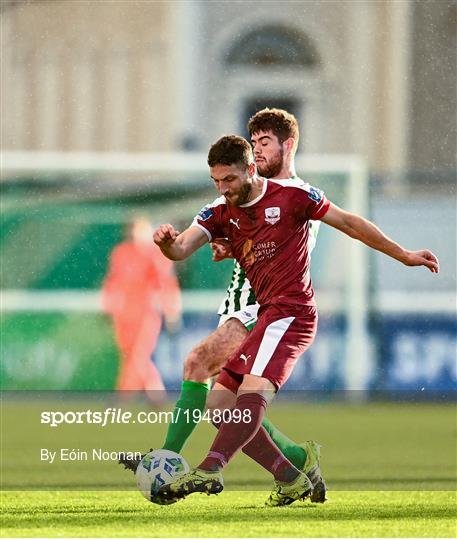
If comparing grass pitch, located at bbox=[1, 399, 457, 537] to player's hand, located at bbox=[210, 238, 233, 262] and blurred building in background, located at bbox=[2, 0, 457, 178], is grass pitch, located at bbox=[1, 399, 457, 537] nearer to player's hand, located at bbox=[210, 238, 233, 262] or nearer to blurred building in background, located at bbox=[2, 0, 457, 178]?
player's hand, located at bbox=[210, 238, 233, 262]

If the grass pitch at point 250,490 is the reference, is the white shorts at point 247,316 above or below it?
above

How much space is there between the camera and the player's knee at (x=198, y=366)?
613 cm

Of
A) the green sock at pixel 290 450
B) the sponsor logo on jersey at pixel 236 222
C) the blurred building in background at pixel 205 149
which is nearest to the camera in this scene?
the sponsor logo on jersey at pixel 236 222

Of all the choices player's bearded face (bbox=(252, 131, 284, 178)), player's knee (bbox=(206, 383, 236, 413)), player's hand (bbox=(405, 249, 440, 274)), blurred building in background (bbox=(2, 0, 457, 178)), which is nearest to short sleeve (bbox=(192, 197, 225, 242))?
player's bearded face (bbox=(252, 131, 284, 178))

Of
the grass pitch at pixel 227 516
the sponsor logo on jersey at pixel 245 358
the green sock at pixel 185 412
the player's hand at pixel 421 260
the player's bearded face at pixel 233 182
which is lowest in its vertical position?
the grass pitch at pixel 227 516

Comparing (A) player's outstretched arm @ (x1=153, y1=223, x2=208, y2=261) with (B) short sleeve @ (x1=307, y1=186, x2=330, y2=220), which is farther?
(B) short sleeve @ (x1=307, y1=186, x2=330, y2=220)

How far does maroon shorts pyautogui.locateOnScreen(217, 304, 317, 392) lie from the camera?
5.75 meters

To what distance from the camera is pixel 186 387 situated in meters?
6.16

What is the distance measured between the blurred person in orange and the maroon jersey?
684cm

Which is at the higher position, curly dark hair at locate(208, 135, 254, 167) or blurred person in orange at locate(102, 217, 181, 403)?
curly dark hair at locate(208, 135, 254, 167)

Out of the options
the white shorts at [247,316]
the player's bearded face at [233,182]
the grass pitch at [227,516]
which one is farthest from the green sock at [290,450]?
the player's bearded face at [233,182]

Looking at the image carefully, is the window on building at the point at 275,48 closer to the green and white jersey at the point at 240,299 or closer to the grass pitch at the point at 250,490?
the grass pitch at the point at 250,490

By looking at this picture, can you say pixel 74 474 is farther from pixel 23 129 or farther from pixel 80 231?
pixel 23 129

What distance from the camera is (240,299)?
20.5ft
